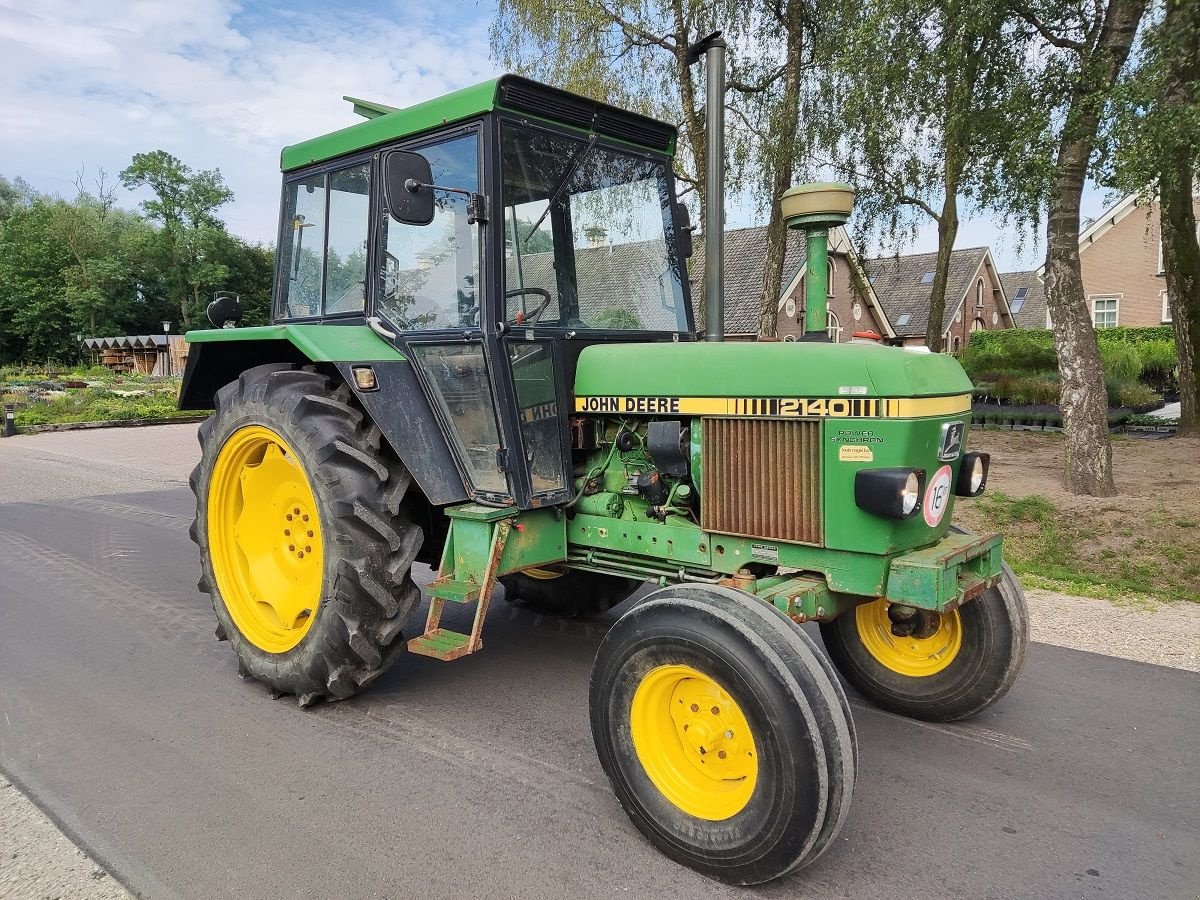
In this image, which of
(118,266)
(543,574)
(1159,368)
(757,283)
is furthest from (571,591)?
(118,266)

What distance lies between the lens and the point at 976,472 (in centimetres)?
332

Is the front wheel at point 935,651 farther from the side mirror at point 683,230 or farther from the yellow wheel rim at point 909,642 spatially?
the side mirror at point 683,230

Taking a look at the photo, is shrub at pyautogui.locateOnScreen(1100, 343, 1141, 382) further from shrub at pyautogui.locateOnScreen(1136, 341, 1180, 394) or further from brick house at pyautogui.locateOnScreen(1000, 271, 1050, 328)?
brick house at pyautogui.locateOnScreen(1000, 271, 1050, 328)

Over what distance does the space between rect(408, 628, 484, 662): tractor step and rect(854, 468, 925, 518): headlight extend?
1.60 m

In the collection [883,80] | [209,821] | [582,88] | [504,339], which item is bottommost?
[209,821]

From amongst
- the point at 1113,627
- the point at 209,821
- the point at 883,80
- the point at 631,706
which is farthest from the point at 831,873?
the point at 883,80

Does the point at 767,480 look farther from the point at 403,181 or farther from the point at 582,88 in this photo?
the point at 582,88

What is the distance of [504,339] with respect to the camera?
3.42 meters

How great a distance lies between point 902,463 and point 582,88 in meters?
10.1

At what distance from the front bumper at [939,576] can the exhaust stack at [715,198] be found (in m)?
1.53

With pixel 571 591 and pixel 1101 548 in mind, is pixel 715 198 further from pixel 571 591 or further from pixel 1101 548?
pixel 1101 548

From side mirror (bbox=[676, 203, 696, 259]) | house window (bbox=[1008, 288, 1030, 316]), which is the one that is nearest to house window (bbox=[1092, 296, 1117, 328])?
house window (bbox=[1008, 288, 1030, 316])

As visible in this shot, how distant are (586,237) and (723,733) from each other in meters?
2.17

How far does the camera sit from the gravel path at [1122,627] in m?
4.31
